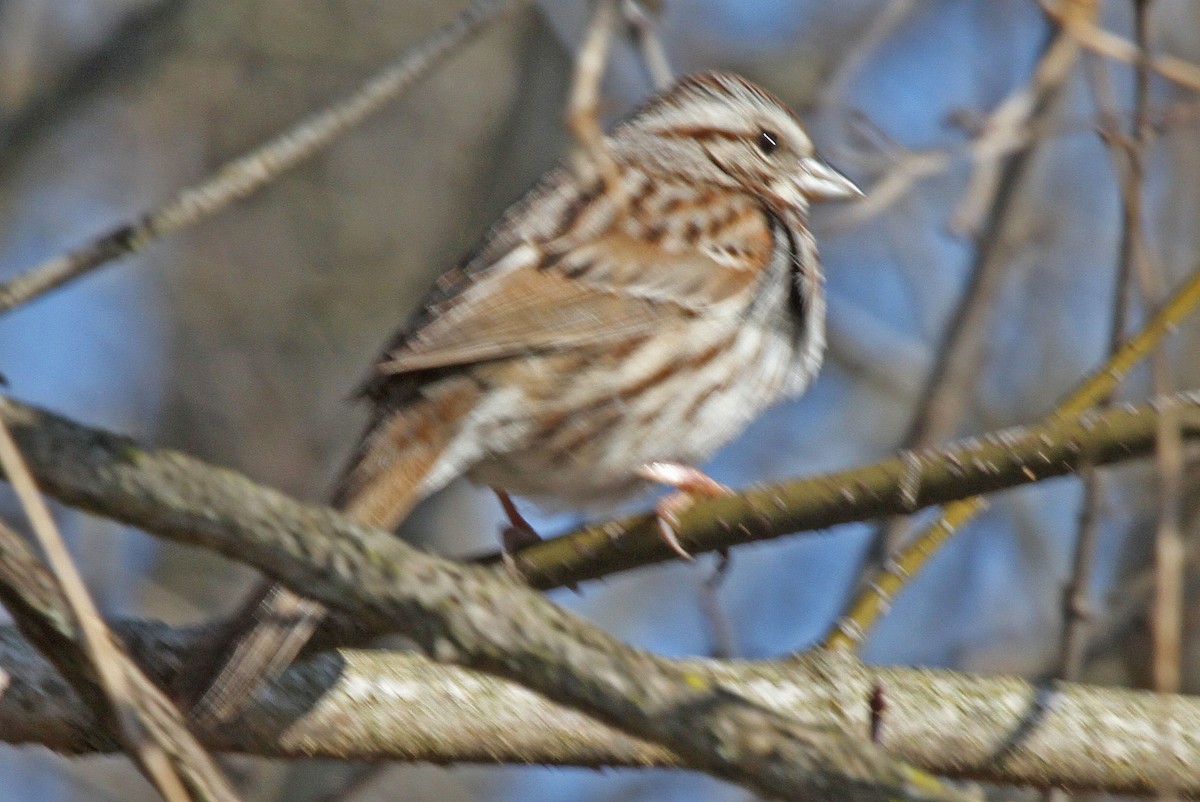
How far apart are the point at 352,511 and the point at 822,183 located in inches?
71.4

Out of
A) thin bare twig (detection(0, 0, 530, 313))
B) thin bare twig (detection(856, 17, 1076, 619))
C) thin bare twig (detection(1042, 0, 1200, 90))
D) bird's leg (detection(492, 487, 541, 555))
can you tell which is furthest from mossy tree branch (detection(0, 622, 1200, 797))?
thin bare twig (detection(856, 17, 1076, 619))

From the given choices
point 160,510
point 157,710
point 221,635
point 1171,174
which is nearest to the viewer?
point 157,710

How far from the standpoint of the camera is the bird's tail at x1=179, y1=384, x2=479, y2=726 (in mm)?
2826

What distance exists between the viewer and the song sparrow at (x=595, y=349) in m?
3.42

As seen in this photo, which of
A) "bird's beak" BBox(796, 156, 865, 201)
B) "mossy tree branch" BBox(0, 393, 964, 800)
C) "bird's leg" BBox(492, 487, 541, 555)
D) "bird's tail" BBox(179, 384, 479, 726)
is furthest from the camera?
"bird's beak" BBox(796, 156, 865, 201)

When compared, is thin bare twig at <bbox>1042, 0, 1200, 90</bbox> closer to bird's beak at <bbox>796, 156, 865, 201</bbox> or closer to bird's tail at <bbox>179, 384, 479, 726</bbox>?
bird's beak at <bbox>796, 156, 865, 201</bbox>

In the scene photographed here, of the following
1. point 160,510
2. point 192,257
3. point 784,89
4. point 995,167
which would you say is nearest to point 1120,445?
point 160,510

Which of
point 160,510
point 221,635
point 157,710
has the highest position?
point 160,510

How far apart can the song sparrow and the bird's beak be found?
234mm

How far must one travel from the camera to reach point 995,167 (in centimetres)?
564

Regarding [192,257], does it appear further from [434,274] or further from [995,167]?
[995,167]

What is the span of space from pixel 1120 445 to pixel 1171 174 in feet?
15.4

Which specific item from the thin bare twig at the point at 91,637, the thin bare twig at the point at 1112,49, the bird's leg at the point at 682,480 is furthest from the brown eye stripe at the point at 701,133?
the thin bare twig at the point at 91,637

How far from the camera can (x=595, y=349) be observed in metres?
3.65
